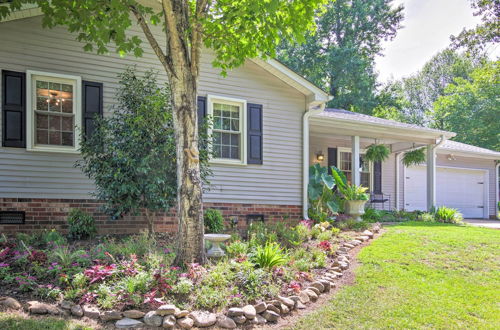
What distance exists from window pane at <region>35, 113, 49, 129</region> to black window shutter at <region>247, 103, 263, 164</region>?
3.98 metres

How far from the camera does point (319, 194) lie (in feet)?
29.7

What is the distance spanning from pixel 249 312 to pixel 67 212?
4.49 m

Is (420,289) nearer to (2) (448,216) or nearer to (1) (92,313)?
(1) (92,313)

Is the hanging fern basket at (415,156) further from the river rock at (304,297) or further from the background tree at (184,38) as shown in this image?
the river rock at (304,297)

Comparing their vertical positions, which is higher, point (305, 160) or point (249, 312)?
point (305, 160)

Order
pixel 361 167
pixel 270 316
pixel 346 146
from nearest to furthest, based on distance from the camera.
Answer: pixel 270 316, pixel 346 146, pixel 361 167

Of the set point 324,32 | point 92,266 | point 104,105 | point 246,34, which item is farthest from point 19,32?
point 324,32

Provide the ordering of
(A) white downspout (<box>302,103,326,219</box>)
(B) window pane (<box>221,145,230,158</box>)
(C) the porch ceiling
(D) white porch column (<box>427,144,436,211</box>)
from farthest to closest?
(D) white porch column (<box>427,144,436,211</box>) → (C) the porch ceiling → (A) white downspout (<box>302,103,326,219</box>) → (B) window pane (<box>221,145,230,158</box>)

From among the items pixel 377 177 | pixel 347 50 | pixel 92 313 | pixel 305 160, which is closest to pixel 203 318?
pixel 92 313

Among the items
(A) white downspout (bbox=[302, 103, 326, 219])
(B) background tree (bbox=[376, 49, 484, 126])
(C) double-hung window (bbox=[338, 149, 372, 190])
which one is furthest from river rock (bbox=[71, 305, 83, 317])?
(B) background tree (bbox=[376, 49, 484, 126])

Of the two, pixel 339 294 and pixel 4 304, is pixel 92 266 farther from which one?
pixel 339 294

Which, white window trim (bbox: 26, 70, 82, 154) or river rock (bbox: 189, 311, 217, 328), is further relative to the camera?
white window trim (bbox: 26, 70, 82, 154)

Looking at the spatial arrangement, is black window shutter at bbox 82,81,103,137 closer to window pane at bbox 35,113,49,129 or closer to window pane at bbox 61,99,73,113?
window pane at bbox 61,99,73,113

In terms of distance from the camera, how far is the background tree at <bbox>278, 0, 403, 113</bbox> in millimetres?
19573
